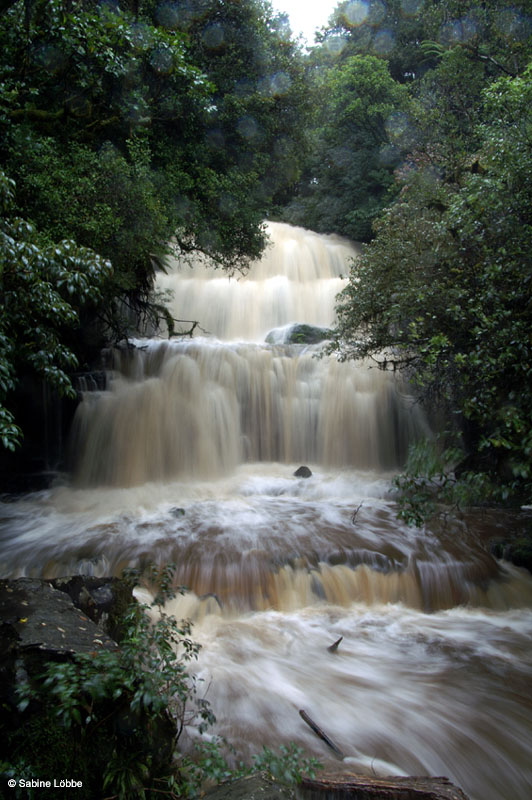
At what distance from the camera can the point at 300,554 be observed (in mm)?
6270

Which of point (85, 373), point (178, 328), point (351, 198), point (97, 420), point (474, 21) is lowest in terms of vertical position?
point (97, 420)

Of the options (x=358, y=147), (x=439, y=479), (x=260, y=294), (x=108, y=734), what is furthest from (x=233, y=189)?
(x=358, y=147)

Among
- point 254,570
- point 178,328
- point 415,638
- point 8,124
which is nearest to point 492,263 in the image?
point 415,638

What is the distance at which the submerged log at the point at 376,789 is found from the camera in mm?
2600

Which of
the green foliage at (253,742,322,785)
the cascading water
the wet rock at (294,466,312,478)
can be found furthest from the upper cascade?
the green foliage at (253,742,322,785)

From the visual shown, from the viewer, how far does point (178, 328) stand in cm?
1558

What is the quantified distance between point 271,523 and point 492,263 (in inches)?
182

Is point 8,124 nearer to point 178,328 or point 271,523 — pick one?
point 271,523

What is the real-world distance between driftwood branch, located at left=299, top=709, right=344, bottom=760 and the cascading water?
9cm

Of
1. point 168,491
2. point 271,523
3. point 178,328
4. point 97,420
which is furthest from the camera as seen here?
point 178,328

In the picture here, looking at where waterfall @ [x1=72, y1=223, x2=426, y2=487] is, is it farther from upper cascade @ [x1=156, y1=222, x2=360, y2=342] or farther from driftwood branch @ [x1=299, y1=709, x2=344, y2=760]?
driftwood branch @ [x1=299, y1=709, x2=344, y2=760]

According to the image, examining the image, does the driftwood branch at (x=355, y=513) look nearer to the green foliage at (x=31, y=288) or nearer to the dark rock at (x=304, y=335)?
the green foliage at (x=31, y=288)

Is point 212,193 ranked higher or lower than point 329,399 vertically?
higher

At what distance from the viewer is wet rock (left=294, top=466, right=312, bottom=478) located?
34.2 feet
